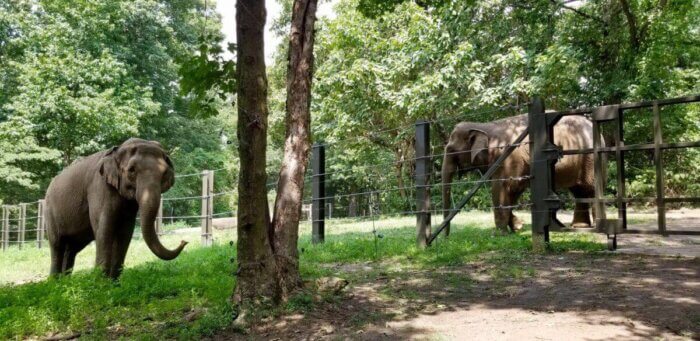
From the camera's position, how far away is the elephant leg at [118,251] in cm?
611

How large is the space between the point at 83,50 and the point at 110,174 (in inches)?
716

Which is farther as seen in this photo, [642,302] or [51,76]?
[51,76]

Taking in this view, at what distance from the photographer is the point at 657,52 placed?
39.7 ft

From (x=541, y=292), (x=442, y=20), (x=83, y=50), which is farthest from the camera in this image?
(x=83, y=50)

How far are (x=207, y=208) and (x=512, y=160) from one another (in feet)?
20.0

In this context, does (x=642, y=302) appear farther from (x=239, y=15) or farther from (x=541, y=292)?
(x=239, y=15)

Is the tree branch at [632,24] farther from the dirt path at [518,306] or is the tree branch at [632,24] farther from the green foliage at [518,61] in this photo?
the dirt path at [518,306]

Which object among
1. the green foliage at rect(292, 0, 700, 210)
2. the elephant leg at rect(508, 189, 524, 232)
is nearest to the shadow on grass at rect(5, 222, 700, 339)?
the elephant leg at rect(508, 189, 524, 232)

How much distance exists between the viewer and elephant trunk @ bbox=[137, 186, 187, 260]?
5.50 m

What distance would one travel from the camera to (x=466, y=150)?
1001 centimetres

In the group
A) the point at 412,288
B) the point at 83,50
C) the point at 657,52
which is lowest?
the point at 412,288

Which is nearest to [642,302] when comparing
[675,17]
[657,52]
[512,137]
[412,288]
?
[412,288]

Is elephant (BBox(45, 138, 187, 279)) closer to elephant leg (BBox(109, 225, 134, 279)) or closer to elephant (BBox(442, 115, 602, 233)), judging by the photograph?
elephant leg (BBox(109, 225, 134, 279))

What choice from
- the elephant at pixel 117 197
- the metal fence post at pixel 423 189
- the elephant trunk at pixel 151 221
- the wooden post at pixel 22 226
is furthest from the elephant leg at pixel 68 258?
the wooden post at pixel 22 226
